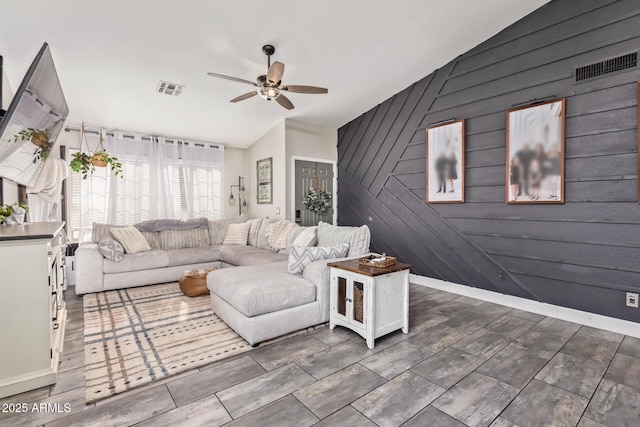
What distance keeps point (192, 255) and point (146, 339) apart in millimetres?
2262

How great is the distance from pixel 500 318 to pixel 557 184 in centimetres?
153

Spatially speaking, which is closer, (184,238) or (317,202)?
(184,238)

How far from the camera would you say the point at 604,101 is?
295 cm

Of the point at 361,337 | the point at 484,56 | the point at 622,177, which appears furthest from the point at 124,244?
the point at 622,177

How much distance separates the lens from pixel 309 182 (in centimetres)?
581

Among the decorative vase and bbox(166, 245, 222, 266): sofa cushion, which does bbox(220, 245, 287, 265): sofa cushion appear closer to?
bbox(166, 245, 222, 266): sofa cushion

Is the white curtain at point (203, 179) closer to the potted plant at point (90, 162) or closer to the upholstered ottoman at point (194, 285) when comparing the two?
the potted plant at point (90, 162)

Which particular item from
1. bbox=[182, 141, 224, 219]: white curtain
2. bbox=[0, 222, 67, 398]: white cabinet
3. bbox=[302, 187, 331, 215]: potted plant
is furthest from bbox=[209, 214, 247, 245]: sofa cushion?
bbox=[0, 222, 67, 398]: white cabinet

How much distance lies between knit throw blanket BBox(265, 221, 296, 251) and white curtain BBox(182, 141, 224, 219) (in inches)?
67.5

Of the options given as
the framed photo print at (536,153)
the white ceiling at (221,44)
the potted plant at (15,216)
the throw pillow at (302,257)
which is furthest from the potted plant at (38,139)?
the framed photo print at (536,153)

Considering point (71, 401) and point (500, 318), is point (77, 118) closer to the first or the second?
point (71, 401)

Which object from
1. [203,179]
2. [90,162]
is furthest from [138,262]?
[203,179]

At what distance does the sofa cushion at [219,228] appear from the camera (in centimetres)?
564

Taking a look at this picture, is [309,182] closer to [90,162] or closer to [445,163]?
[445,163]
